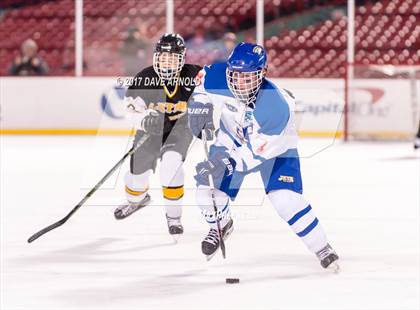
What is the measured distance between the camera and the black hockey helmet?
4605 mm

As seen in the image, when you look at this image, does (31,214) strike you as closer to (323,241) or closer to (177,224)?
(177,224)

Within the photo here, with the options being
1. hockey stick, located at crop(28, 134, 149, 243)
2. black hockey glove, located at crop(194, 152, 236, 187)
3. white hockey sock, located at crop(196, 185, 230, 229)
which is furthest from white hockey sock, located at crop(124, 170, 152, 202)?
black hockey glove, located at crop(194, 152, 236, 187)

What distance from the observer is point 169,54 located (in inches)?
182

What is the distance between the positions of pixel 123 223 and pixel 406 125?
20.1 ft

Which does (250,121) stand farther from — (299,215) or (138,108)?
(138,108)

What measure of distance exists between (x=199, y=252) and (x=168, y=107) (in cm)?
77

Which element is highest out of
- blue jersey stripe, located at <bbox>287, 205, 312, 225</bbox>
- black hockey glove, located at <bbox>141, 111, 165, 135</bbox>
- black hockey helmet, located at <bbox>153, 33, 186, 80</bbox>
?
black hockey helmet, located at <bbox>153, 33, 186, 80</bbox>

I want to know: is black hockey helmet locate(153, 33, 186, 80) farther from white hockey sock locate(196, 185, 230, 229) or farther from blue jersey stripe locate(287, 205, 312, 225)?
blue jersey stripe locate(287, 205, 312, 225)

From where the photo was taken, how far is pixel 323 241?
393cm

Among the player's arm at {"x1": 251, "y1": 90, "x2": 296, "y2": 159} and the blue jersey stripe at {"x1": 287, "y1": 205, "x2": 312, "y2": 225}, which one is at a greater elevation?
the player's arm at {"x1": 251, "y1": 90, "x2": 296, "y2": 159}

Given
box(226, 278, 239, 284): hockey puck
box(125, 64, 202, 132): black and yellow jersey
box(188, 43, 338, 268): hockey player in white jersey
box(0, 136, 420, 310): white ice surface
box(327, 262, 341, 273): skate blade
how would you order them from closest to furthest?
box(0, 136, 420, 310): white ice surface, box(226, 278, 239, 284): hockey puck, box(188, 43, 338, 268): hockey player in white jersey, box(327, 262, 341, 273): skate blade, box(125, 64, 202, 132): black and yellow jersey

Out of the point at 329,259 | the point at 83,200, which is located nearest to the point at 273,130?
the point at 329,259

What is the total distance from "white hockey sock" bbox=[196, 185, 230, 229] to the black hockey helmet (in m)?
0.84

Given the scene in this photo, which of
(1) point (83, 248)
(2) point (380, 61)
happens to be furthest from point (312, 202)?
(2) point (380, 61)
